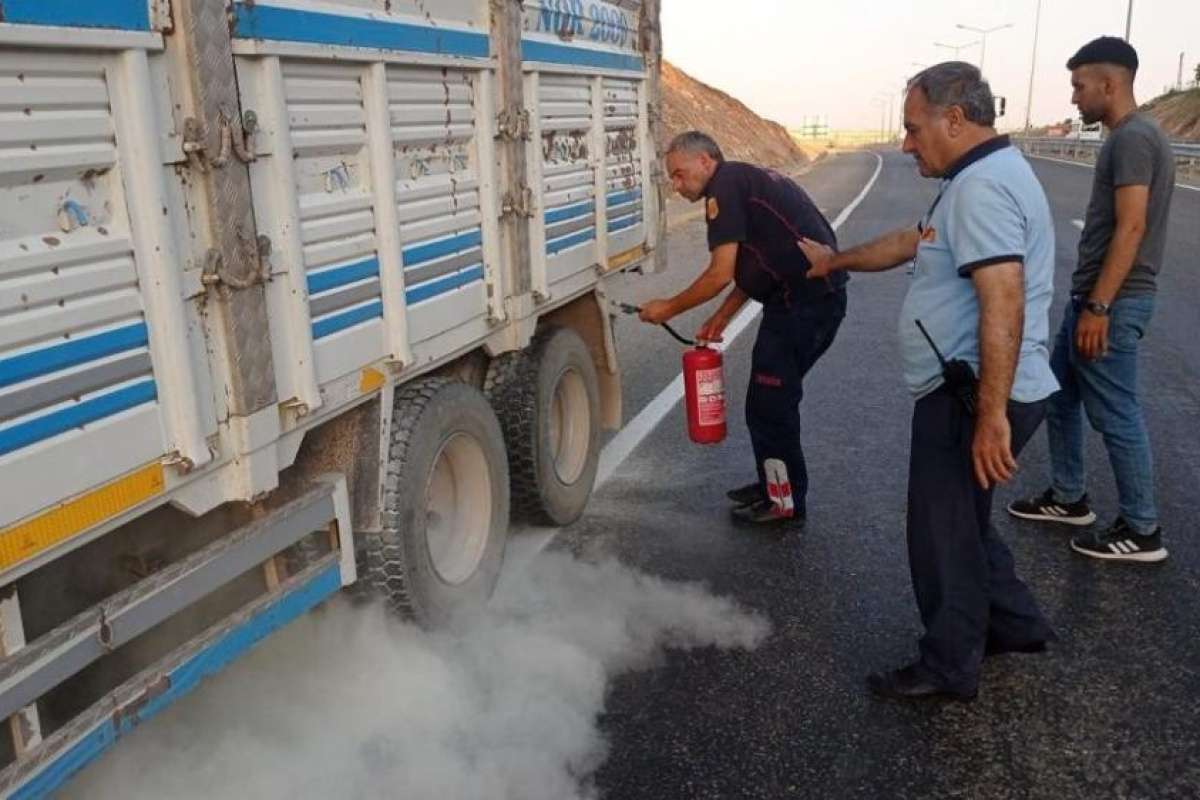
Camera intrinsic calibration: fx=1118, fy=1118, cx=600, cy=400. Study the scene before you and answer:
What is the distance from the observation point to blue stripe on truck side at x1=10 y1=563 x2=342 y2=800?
2.34 meters

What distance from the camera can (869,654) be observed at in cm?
397

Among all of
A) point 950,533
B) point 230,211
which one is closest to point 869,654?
point 950,533

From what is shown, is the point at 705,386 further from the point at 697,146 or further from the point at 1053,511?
the point at 1053,511

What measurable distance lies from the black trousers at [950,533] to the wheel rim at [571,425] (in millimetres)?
2029

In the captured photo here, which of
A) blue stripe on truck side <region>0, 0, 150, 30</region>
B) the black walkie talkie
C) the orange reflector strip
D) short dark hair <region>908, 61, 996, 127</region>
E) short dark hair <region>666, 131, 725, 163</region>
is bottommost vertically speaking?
the black walkie talkie

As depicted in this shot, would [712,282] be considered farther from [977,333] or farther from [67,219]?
[67,219]

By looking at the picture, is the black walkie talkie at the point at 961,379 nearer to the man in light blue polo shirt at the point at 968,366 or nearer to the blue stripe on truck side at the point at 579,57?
the man in light blue polo shirt at the point at 968,366

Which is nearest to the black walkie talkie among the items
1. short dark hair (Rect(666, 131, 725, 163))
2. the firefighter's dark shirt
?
the firefighter's dark shirt

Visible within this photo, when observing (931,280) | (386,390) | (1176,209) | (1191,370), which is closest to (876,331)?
(1191,370)

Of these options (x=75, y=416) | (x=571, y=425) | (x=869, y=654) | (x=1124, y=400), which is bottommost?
(x=869, y=654)

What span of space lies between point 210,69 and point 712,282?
273 cm

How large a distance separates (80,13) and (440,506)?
237 cm

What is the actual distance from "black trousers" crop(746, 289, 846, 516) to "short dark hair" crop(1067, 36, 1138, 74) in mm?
1456

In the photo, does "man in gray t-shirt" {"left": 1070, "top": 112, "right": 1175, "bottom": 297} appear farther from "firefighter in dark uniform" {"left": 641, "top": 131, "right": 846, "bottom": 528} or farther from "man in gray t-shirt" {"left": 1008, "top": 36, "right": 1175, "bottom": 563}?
"firefighter in dark uniform" {"left": 641, "top": 131, "right": 846, "bottom": 528}
